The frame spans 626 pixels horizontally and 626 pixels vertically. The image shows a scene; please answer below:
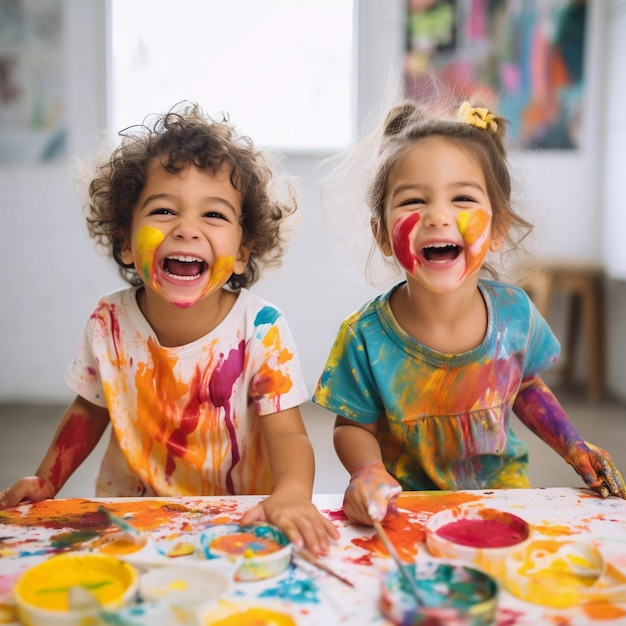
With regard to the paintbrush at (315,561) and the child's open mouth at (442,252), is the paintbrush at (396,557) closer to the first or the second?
the paintbrush at (315,561)

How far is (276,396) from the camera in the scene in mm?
1062

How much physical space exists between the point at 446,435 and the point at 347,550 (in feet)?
1.39

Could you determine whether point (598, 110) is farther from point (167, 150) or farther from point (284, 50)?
point (167, 150)

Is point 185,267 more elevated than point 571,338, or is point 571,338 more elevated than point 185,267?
point 185,267

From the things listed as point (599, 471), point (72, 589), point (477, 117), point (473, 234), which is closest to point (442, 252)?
point (473, 234)

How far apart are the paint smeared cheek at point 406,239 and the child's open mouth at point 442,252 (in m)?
0.03

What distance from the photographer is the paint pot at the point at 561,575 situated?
1.99ft

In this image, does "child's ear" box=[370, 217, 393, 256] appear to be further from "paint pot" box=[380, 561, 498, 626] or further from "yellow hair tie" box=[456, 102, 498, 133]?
"paint pot" box=[380, 561, 498, 626]

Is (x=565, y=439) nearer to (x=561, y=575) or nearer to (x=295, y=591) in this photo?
(x=561, y=575)

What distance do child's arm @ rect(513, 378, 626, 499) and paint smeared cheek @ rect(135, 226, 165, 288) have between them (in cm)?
65

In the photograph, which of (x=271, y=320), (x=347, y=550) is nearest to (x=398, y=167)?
(x=271, y=320)

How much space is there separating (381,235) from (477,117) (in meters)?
0.26

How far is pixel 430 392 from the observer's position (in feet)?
3.53

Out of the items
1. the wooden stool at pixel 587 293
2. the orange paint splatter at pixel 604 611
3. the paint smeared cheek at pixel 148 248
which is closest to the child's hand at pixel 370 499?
the orange paint splatter at pixel 604 611
